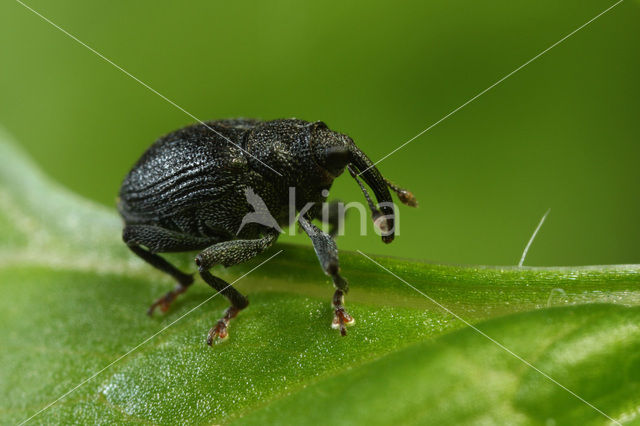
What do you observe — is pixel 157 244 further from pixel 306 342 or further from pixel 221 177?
pixel 306 342

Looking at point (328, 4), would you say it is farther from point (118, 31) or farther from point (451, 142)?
point (118, 31)

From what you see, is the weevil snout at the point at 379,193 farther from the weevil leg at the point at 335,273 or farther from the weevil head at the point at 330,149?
the weevil leg at the point at 335,273

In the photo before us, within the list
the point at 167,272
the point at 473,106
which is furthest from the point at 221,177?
the point at 473,106

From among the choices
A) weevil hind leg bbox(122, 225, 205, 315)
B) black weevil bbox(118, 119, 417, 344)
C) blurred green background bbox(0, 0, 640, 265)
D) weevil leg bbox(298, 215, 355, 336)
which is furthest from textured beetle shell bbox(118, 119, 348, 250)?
blurred green background bbox(0, 0, 640, 265)

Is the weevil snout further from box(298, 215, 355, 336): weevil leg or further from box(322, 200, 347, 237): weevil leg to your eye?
box(322, 200, 347, 237): weevil leg

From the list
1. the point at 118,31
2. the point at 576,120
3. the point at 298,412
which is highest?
the point at 118,31

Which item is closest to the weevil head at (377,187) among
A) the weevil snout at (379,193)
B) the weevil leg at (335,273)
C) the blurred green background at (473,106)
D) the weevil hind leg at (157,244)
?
the weevil snout at (379,193)

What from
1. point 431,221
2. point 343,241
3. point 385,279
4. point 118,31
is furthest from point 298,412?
point 118,31
